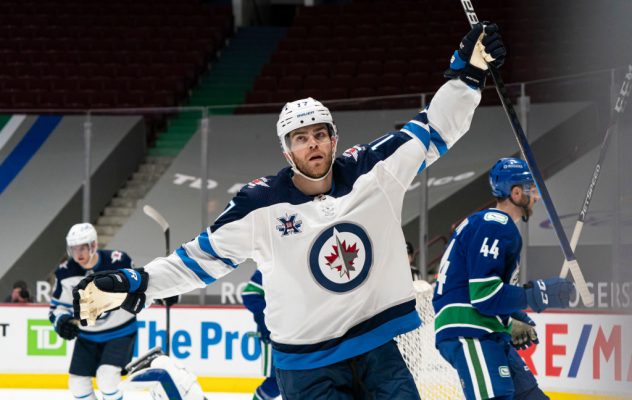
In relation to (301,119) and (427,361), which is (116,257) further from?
(301,119)

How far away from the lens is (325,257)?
2559 millimetres

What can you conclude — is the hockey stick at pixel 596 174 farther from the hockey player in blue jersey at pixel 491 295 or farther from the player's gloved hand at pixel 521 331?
the hockey player in blue jersey at pixel 491 295

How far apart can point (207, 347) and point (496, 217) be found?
4.43m

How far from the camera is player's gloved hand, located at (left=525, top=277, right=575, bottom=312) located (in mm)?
3086

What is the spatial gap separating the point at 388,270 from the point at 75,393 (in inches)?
140

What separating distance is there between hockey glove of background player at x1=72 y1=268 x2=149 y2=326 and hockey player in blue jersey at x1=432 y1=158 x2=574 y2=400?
1075mm

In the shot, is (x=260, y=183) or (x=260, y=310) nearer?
(x=260, y=183)

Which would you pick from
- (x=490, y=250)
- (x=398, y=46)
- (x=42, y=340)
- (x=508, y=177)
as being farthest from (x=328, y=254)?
(x=398, y=46)

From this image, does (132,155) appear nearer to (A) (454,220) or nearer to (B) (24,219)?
(B) (24,219)

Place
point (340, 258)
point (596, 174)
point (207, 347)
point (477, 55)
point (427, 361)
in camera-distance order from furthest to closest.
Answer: point (207, 347), point (427, 361), point (596, 174), point (477, 55), point (340, 258)

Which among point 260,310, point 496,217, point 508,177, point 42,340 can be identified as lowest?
point 42,340

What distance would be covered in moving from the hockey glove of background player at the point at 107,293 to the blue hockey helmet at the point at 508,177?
131 cm

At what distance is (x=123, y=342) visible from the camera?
5703 mm

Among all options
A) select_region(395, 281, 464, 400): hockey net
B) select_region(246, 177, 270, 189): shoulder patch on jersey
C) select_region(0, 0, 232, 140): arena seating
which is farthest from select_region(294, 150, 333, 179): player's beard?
select_region(0, 0, 232, 140): arena seating
